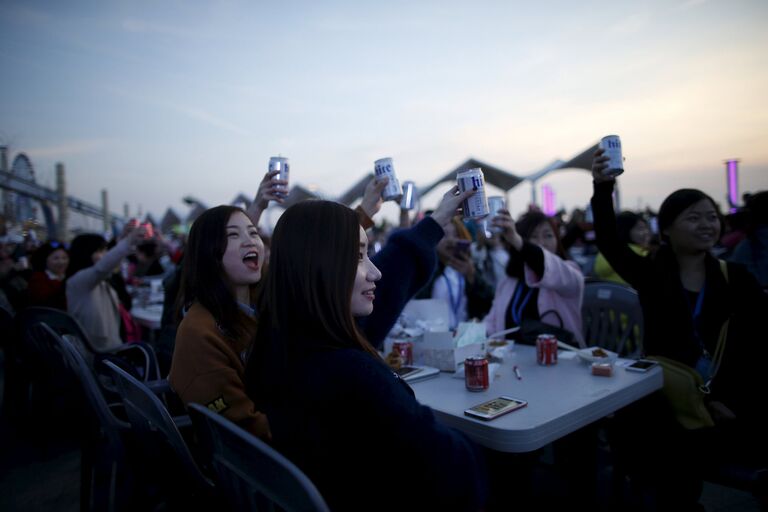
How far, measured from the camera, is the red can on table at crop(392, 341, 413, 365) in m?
2.39

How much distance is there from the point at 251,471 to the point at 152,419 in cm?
61

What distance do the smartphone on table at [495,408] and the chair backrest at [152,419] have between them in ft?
3.03

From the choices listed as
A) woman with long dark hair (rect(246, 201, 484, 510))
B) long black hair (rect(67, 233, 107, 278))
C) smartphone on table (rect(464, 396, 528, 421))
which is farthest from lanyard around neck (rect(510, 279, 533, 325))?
long black hair (rect(67, 233, 107, 278))

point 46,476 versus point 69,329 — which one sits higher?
point 69,329

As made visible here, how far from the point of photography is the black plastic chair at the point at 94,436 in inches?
76.1

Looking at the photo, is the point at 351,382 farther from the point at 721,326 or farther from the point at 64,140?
the point at 64,140

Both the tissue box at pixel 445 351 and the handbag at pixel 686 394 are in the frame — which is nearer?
the handbag at pixel 686 394

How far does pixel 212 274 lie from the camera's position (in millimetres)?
1872

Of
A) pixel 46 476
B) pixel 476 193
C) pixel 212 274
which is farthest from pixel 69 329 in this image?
pixel 476 193

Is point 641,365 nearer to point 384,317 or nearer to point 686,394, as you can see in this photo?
point 686,394

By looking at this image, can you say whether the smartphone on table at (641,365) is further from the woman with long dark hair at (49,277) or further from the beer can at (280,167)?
the woman with long dark hair at (49,277)

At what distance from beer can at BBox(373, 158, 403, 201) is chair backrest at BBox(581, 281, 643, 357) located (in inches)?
67.9

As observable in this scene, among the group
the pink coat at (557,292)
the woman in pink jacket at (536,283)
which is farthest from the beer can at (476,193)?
the pink coat at (557,292)

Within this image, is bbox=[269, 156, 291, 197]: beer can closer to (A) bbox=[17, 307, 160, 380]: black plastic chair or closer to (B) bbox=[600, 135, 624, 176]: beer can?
(A) bbox=[17, 307, 160, 380]: black plastic chair
